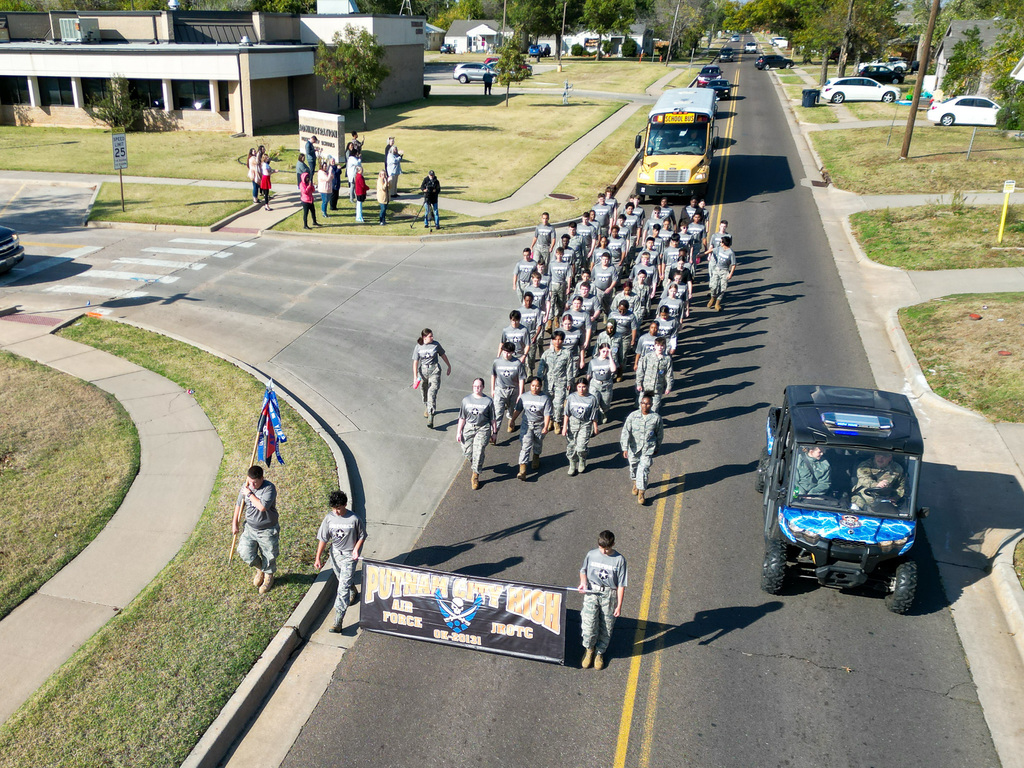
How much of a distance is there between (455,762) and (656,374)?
23.9 feet

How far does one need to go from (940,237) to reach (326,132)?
64.2 feet

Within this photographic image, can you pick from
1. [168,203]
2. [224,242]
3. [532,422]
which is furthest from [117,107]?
[532,422]

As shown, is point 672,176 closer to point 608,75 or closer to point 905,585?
point 905,585

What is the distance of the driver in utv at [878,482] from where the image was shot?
902 centimetres

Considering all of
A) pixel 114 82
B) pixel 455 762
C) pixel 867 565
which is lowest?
pixel 455 762

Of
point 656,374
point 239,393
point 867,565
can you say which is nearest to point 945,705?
point 867,565

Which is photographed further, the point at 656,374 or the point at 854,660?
the point at 656,374

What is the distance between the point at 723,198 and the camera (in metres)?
29.3

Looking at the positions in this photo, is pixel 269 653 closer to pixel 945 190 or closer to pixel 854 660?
pixel 854 660

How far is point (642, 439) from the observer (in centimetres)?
1100

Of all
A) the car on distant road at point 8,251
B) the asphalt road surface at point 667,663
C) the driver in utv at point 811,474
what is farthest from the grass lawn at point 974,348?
the car on distant road at point 8,251

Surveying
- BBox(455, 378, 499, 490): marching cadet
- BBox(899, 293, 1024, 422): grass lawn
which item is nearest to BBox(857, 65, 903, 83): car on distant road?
BBox(899, 293, 1024, 422): grass lawn

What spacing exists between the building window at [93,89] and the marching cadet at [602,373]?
36.6 meters

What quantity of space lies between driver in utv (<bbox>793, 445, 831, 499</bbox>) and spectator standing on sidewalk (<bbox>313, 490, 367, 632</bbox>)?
16.3 ft
